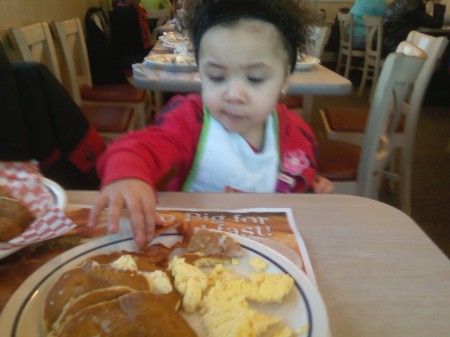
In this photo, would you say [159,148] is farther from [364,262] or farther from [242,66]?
[364,262]

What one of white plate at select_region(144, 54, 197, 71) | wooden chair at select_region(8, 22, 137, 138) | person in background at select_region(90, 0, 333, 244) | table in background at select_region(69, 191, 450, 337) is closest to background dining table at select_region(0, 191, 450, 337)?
table in background at select_region(69, 191, 450, 337)

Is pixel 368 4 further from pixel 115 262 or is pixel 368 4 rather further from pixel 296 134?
pixel 115 262

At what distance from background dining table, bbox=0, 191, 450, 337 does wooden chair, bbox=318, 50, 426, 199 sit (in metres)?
0.85

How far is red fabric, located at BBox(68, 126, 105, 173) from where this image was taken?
1269 millimetres

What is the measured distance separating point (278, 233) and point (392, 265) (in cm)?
17

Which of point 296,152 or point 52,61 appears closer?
point 296,152

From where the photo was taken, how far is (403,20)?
522 cm

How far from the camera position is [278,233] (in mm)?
648

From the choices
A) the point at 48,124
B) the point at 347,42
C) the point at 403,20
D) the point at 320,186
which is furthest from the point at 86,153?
the point at 347,42

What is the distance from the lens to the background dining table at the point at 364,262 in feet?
1.56

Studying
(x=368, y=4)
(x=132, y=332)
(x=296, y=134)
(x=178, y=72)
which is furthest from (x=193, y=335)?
(x=368, y=4)

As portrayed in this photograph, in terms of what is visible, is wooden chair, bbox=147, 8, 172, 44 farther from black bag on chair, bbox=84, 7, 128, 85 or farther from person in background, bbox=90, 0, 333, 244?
person in background, bbox=90, 0, 333, 244

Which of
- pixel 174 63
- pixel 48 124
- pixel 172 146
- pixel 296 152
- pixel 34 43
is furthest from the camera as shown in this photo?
pixel 34 43

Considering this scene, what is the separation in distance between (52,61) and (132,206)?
2.08 meters
